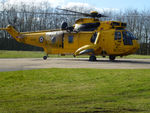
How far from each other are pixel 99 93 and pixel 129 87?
1443 millimetres

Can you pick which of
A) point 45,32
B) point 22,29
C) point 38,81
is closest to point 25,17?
point 22,29

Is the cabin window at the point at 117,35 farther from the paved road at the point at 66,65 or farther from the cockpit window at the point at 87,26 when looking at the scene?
the paved road at the point at 66,65

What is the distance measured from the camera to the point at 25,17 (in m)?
91.0

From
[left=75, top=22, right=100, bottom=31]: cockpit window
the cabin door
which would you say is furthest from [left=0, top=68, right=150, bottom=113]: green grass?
the cabin door

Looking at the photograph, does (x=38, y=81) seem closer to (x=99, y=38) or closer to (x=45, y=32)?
(x=99, y=38)

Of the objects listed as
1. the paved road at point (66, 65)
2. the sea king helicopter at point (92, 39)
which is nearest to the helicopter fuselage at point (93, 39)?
the sea king helicopter at point (92, 39)

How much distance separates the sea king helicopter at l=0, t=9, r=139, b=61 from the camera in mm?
22828

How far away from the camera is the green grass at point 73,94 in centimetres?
670

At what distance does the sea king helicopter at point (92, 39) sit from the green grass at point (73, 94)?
11539mm

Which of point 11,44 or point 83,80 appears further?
point 11,44

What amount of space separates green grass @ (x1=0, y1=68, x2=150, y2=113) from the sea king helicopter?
37.9ft

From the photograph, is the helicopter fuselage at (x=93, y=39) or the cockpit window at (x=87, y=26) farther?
the cockpit window at (x=87, y=26)

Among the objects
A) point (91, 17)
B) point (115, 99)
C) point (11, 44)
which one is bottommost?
point (11, 44)

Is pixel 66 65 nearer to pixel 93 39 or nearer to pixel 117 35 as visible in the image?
pixel 117 35
